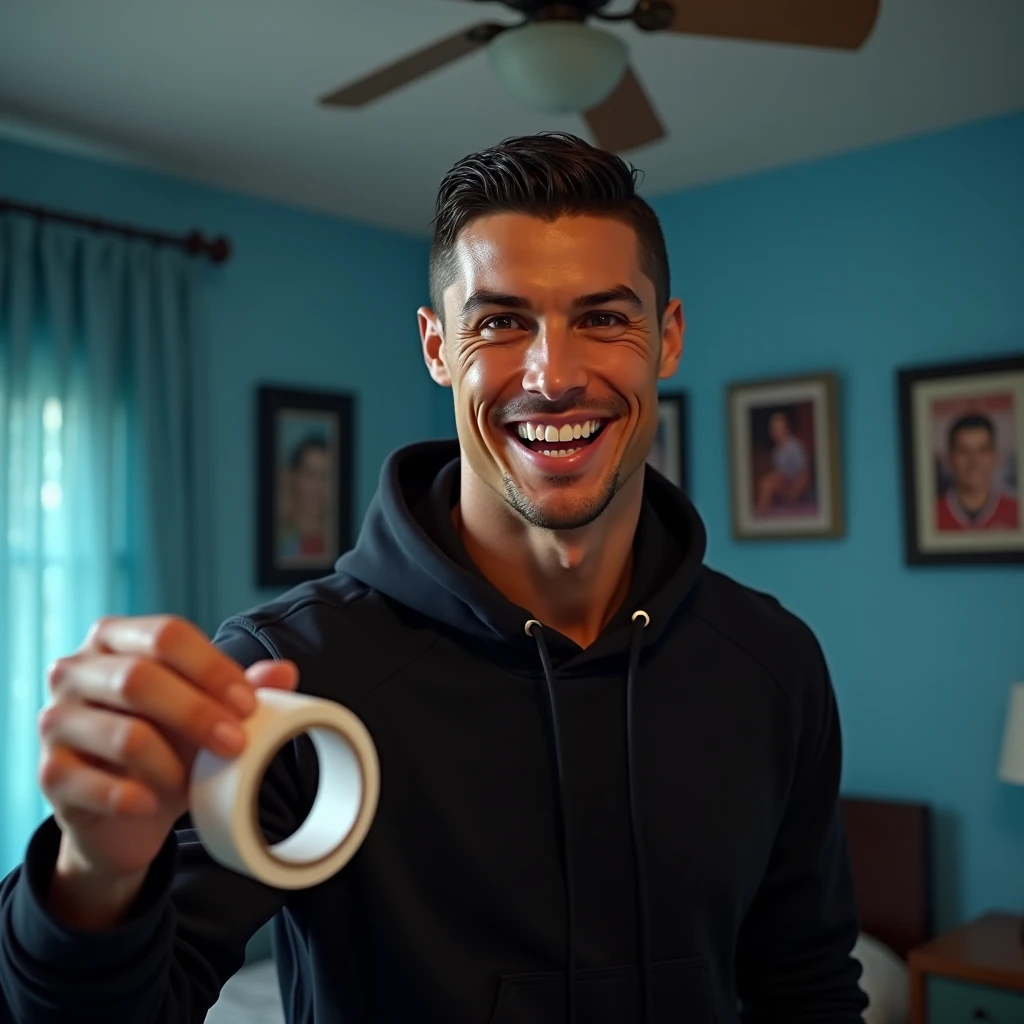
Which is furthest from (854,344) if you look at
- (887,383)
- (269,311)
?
(269,311)

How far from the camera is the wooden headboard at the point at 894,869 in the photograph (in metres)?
3.20

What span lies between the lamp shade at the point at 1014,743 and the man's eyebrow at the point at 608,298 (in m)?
2.16

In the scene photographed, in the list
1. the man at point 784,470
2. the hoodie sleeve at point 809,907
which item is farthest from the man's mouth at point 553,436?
the man at point 784,470

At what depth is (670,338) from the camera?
143 centimetres

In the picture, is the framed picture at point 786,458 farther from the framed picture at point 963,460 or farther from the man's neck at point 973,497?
the man's neck at point 973,497

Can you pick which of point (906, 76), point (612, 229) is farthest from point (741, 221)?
point (612, 229)

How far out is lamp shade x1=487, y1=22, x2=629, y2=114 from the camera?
196cm

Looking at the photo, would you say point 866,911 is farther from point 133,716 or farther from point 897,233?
point 133,716

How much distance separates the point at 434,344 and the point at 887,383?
7.86 ft

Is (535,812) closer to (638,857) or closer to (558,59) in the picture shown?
(638,857)

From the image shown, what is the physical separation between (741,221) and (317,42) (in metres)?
1.63

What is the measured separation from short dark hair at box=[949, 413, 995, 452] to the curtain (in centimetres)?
222

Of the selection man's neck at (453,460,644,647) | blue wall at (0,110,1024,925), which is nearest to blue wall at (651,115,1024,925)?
blue wall at (0,110,1024,925)

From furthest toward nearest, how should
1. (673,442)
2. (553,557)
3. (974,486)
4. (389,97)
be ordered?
1. (673,442)
2. (974,486)
3. (389,97)
4. (553,557)
